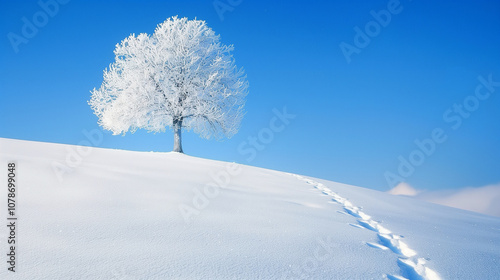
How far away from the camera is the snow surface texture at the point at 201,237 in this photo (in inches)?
91.8

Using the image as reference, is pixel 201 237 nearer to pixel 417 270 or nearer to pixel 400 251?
pixel 417 270

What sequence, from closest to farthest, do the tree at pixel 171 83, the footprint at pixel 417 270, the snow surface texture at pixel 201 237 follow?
the snow surface texture at pixel 201 237 < the footprint at pixel 417 270 < the tree at pixel 171 83

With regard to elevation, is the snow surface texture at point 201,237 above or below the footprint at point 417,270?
above

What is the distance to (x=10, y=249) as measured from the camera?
2.32 metres

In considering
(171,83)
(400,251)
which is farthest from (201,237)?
(171,83)

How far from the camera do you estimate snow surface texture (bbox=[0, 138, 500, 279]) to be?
2332 millimetres

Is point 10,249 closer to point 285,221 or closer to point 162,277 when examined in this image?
point 162,277

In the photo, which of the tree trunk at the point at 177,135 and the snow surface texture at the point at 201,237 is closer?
the snow surface texture at the point at 201,237

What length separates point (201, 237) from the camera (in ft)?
9.93

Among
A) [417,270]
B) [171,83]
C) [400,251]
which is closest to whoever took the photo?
[417,270]

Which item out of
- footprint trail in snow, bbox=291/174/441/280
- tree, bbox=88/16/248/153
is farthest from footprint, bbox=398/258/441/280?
tree, bbox=88/16/248/153

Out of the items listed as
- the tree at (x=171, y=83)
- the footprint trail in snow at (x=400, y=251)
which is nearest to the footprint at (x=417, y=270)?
the footprint trail in snow at (x=400, y=251)

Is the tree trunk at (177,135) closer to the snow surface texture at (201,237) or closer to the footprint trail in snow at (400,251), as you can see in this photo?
the snow surface texture at (201,237)

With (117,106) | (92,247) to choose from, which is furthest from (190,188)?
(117,106)
